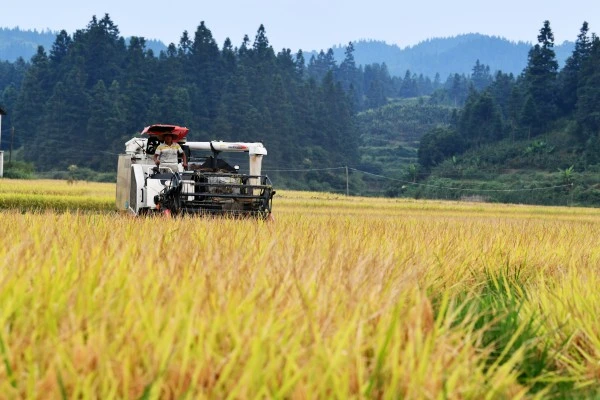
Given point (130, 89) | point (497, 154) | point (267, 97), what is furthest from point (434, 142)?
point (130, 89)

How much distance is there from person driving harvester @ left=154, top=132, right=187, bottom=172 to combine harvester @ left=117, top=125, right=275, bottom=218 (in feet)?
0.16

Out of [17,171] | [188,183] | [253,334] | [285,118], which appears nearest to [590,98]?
[285,118]

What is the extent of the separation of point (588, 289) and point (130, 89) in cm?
11770

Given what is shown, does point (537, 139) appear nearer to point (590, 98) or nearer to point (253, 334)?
point (590, 98)

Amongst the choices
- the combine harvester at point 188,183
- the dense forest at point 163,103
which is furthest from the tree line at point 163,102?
the combine harvester at point 188,183

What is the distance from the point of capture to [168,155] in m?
16.7

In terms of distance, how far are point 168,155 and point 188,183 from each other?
181 centimetres

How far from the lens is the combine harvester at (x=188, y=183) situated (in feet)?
49.5

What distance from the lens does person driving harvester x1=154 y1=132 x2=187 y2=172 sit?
16548 mm

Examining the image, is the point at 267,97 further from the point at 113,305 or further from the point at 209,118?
the point at 113,305

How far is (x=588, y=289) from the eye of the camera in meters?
6.21

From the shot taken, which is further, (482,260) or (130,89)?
(130,89)

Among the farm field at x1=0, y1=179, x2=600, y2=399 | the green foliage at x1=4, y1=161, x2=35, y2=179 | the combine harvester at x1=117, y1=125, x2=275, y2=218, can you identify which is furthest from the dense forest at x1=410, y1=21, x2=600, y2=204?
the farm field at x1=0, y1=179, x2=600, y2=399

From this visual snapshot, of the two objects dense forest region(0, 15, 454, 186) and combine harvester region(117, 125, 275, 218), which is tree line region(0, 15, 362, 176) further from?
combine harvester region(117, 125, 275, 218)
